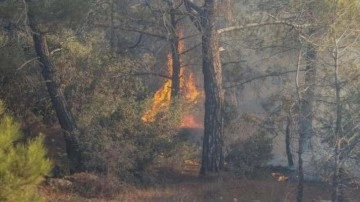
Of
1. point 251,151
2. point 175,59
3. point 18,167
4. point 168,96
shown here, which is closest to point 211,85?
point 251,151

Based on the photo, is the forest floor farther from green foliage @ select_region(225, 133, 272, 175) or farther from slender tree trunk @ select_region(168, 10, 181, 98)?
slender tree trunk @ select_region(168, 10, 181, 98)

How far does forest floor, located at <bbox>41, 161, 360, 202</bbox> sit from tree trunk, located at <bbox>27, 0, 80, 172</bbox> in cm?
163

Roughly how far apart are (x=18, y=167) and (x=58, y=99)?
269 inches

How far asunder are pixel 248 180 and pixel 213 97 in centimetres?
284

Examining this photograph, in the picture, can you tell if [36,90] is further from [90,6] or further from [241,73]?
[241,73]

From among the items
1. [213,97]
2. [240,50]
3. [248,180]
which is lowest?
[248,180]

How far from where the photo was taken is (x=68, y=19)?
45.9 ft

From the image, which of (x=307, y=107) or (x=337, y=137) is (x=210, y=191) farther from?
(x=337, y=137)

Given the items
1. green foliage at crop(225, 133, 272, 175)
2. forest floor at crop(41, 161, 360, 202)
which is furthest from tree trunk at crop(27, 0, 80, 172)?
green foliage at crop(225, 133, 272, 175)

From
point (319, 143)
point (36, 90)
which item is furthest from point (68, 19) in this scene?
point (319, 143)

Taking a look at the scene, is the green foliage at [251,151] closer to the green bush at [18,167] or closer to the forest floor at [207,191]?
the forest floor at [207,191]

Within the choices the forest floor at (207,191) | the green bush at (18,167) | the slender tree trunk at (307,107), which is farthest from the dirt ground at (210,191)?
the green bush at (18,167)

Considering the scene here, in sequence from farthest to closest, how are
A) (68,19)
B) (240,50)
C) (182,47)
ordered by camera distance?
1. (182,47)
2. (240,50)
3. (68,19)

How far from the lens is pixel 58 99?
1551 cm
